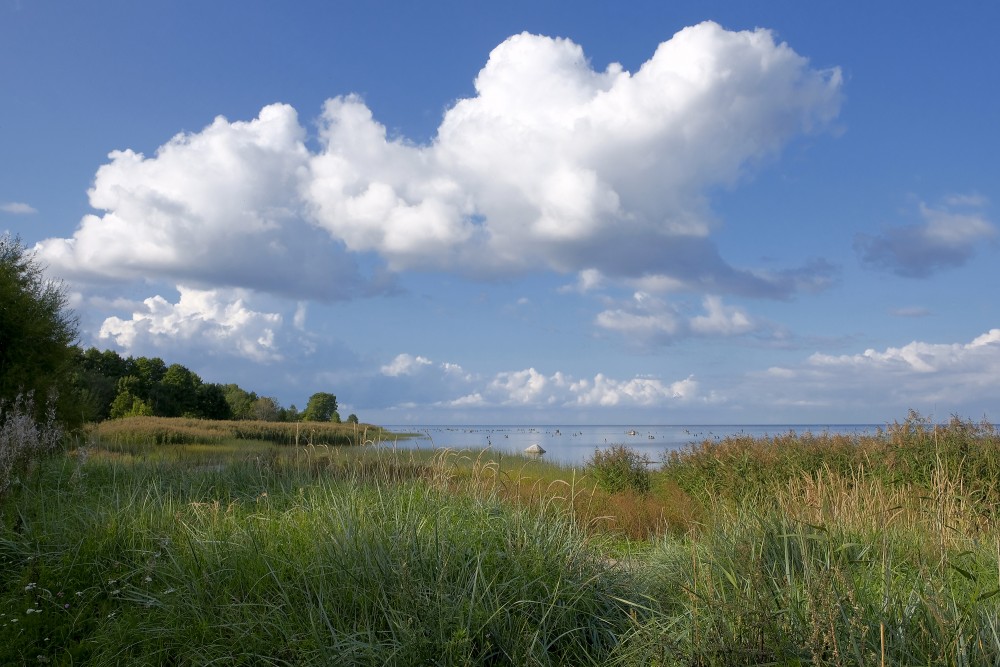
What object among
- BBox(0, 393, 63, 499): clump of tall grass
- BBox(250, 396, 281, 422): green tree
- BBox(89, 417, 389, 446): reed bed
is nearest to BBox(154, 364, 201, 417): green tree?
BBox(250, 396, 281, 422): green tree

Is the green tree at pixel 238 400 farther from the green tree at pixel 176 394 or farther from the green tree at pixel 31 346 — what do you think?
the green tree at pixel 31 346

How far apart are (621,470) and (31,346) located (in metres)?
13.3

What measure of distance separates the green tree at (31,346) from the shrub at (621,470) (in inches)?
456

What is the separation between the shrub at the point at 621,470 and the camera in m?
14.6

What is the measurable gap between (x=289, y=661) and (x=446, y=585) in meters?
0.94

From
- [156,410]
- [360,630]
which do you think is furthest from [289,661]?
[156,410]

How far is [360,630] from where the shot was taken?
399 centimetres

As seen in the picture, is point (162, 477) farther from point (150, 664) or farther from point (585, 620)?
point (585, 620)

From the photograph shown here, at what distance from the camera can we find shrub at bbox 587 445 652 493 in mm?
14555

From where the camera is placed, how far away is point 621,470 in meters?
14.8

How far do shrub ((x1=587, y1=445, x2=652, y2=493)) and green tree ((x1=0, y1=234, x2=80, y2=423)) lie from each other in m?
11.6

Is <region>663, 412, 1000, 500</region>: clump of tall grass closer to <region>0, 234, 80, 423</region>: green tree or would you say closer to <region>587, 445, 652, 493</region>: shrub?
<region>587, 445, 652, 493</region>: shrub

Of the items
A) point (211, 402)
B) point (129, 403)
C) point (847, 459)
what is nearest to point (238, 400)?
point (211, 402)

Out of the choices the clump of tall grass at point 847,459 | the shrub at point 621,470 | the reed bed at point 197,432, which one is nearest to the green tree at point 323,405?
the reed bed at point 197,432
